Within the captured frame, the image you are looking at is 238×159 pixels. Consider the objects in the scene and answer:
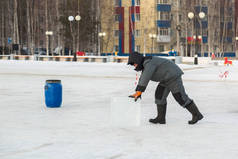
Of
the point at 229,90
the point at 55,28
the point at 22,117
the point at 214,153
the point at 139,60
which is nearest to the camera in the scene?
the point at 214,153

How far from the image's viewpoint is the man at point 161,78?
29.7ft

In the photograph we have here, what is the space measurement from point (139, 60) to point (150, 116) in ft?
8.13

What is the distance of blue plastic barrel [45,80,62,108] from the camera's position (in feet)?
41.0

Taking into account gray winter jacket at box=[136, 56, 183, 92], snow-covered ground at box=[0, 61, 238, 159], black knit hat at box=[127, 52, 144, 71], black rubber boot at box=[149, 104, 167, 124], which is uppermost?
black knit hat at box=[127, 52, 144, 71]

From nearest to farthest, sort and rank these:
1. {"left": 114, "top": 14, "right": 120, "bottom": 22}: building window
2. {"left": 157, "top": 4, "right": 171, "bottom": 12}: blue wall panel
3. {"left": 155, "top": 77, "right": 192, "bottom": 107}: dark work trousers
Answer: {"left": 155, "top": 77, "right": 192, "bottom": 107}: dark work trousers < {"left": 157, "top": 4, "right": 171, "bottom": 12}: blue wall panel < {"left": 114, "top": 14, "right": 120, "bottom": 22}: building window

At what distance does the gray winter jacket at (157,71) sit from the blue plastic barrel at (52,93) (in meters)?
3.76

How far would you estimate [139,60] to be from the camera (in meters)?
9.01

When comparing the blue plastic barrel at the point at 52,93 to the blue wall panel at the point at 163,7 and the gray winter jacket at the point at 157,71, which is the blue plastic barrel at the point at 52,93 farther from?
the blue wall panel at the point at 163,7

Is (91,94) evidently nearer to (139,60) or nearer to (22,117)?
(22,117)

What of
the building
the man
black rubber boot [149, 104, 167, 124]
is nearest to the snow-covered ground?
black rubber boot [149, 104, 167, 124]

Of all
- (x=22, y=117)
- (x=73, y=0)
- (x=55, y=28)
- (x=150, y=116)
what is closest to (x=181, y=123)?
(x=150, y=116)

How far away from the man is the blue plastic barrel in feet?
10.5

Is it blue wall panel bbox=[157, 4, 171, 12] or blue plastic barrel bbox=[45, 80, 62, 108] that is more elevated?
blue wall panel bbox=[157, 4, 171, 12]

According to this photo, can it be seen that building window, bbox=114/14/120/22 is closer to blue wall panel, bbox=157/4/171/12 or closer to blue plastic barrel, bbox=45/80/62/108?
blue wall panel, bbox=157/4/171/12
